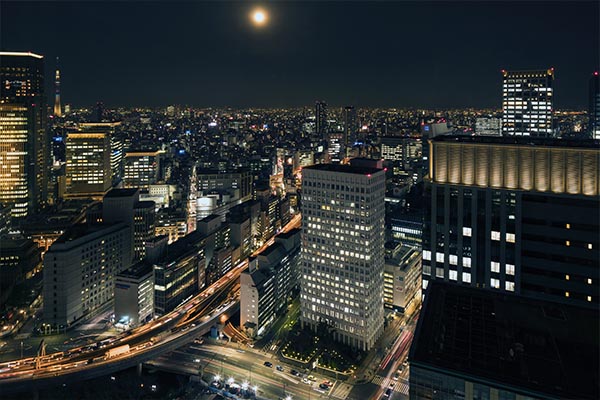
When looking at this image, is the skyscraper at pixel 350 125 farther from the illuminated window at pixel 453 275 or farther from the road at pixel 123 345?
the illuminated window at pixel 453 275

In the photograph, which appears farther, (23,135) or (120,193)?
(23,135)

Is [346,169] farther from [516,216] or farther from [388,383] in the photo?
[516,216]

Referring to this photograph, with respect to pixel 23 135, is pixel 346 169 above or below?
below

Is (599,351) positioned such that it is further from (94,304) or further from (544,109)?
(544,109)

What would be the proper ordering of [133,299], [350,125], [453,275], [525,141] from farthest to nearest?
[350,125] < [133,299] < [453,275] < [525,141]

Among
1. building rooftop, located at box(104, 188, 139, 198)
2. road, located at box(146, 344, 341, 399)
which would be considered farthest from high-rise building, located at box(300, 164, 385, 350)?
building rooftop, located at box(104, 188, 139, 198)

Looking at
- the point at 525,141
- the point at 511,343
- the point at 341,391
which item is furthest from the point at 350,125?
Result: the point at 511,343

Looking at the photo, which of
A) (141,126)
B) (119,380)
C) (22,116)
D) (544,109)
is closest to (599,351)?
(119,380)
